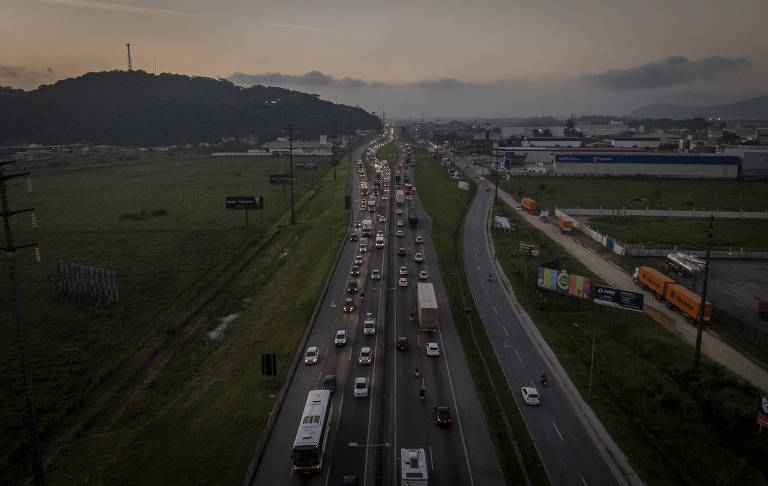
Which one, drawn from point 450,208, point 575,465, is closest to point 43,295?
point 575,465

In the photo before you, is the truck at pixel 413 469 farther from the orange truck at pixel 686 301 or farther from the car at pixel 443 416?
the orange truck at pixel 686 301

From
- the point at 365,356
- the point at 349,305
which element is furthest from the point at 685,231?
the point at 365,356

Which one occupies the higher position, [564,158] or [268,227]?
[564,158]

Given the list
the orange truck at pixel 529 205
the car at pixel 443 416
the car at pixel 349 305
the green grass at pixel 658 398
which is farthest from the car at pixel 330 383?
the orange truck at pixel 529 205

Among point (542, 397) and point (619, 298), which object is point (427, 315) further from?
point (619, 298)

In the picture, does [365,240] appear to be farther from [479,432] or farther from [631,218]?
[631,218]

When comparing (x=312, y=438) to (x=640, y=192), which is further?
(x=640, y=192)
